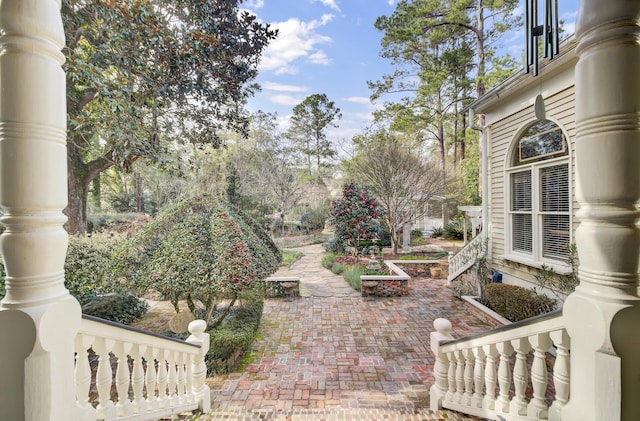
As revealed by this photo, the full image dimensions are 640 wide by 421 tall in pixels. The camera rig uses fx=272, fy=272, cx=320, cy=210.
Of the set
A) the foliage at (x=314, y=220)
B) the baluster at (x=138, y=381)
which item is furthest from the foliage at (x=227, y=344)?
the foliage at (x=314, y=220)

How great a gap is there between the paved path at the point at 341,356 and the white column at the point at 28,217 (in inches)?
74.9

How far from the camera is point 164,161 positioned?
522 cm

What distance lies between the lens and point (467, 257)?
6.78 m

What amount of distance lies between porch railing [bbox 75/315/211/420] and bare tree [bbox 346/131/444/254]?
894cm

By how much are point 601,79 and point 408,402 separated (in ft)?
9.66

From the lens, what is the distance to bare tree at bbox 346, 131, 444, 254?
10453 millimetres

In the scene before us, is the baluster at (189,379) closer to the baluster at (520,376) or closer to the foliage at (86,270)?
the foliage at (86,270)

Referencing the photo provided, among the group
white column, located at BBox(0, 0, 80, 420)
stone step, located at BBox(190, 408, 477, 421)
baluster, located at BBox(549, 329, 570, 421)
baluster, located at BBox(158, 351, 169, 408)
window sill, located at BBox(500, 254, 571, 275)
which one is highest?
white column, located at BBox(0, 0, 80, 420)

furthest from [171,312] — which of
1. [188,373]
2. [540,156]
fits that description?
[540,156]

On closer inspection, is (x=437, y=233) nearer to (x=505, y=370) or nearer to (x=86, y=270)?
(x=505, y=370)

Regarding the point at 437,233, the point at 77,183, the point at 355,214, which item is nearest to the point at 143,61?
the point at 77,183

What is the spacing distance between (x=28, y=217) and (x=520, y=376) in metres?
2.60

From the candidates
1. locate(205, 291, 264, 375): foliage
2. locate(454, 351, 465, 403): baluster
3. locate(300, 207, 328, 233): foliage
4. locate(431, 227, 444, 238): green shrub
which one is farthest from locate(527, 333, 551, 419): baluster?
locate(431, 227, 444, 238): green shrub

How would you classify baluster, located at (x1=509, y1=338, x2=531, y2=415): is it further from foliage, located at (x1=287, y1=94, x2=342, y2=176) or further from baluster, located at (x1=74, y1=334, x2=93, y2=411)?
foliage, located at (x1=287, y1=94, x2=342, y2=176)
